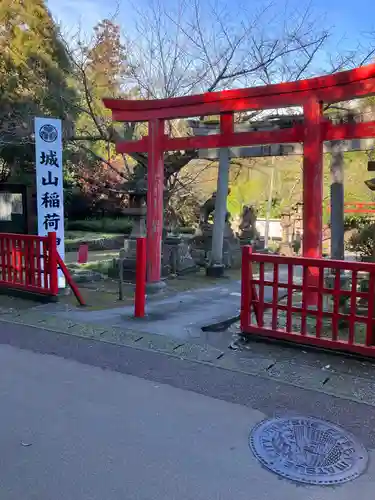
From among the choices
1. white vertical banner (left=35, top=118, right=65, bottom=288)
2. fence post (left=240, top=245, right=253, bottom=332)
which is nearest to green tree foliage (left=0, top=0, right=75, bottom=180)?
white vertical banner (left=35, top=118, right=65, bottom=288)

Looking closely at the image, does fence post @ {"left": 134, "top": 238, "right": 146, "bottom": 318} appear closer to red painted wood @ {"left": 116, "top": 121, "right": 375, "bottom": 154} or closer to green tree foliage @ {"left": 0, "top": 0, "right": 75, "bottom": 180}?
red painted wood @ {"left": 116, "top": 121, "right": 375, "bottom": 154}

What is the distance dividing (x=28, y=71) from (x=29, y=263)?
9924mm

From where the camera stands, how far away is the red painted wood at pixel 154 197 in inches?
341

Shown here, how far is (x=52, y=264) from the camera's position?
6.76 metres

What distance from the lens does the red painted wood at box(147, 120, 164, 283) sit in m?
8.66

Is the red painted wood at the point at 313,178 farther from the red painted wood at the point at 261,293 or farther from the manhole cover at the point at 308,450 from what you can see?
the manhole cover at the point at 308,450

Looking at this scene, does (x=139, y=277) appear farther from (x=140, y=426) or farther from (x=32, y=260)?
(x=140, y=426)

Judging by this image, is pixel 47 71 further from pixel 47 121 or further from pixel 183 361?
pixel 183 361

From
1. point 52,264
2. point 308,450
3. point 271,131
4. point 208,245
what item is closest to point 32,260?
point 52,264

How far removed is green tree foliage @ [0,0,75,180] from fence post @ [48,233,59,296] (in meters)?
8.78

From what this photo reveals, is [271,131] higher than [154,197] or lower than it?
higher

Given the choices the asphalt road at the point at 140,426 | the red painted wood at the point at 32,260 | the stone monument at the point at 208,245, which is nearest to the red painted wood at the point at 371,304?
the asphalt road at the point at 140,426

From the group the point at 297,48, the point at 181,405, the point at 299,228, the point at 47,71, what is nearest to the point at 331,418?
the point at 181,405

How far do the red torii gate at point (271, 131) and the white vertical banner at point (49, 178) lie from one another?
1714 millimetres
